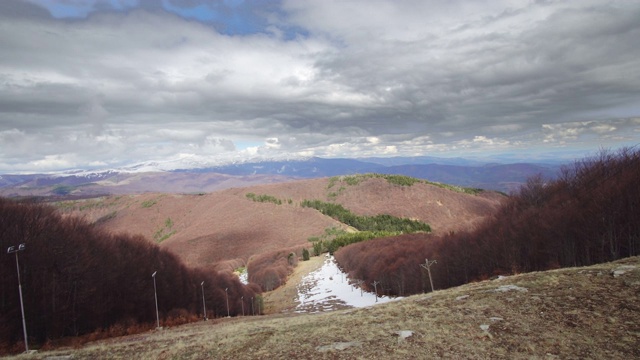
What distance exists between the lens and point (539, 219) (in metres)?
68.5

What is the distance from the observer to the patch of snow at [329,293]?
8075cm

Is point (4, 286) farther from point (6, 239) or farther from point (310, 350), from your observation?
point (310, 350)

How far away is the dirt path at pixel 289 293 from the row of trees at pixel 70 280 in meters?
30.1

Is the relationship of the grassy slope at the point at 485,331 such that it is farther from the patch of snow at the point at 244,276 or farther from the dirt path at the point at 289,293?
the patch of snow at the point at 244,276

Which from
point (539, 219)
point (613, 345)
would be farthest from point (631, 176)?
point (613, 345)

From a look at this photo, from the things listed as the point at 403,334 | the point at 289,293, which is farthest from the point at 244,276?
the point at 403,334

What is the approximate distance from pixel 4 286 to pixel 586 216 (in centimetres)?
7611

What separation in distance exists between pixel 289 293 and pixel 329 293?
16.7m

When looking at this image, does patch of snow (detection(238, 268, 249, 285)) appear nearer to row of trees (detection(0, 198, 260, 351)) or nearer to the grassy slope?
row of trees (detection(0, 198, 260, 351))

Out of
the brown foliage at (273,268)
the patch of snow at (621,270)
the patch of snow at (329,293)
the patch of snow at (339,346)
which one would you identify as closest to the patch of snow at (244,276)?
the brown foliage at (273,268)

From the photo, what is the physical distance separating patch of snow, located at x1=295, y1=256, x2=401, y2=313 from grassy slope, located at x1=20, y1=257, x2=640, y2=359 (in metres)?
51.6

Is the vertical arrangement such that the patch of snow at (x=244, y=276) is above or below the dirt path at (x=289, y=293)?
below

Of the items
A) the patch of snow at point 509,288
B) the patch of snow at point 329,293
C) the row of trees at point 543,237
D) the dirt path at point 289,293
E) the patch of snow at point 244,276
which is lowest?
the patch of snow at point 244,276

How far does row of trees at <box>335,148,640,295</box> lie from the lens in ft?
176
